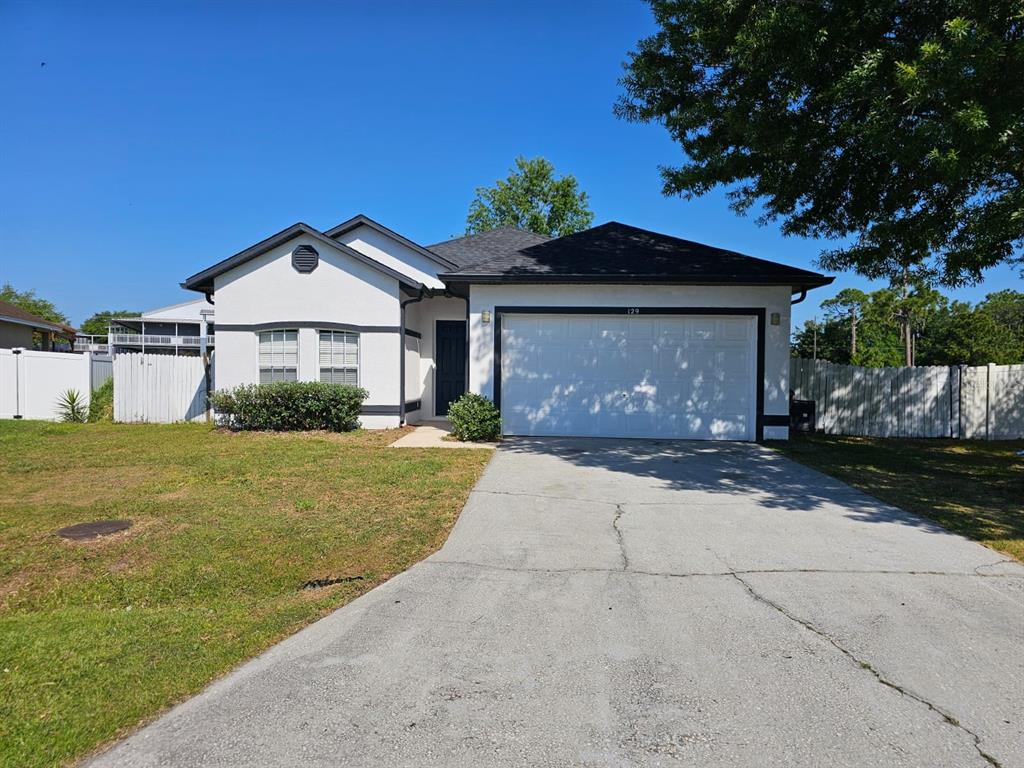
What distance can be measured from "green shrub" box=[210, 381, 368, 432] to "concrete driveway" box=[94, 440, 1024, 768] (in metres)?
7.89

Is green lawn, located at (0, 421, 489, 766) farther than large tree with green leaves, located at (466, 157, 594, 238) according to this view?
No

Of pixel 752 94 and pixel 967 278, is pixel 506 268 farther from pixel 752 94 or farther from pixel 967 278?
pixel 967 278

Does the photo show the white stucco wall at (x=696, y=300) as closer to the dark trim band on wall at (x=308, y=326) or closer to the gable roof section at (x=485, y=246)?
the dark trim band on wall at (x=308, y=326)

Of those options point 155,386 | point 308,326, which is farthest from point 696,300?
point 155,386

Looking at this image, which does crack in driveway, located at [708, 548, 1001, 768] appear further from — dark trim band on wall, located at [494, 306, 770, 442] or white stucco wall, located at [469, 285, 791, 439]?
white stucco wall, located at [469, 285, 791, 439]

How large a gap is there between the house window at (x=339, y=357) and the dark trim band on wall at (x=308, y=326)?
0.60ft

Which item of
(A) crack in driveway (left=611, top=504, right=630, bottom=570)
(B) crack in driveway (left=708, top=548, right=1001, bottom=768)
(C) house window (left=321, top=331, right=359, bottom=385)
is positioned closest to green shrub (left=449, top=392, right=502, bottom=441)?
(C) house window (left=321, top=331, right=359, bottom=385)

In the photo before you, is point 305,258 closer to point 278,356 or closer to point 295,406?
point 278,356

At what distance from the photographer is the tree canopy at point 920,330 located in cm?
2834

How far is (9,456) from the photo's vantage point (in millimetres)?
9977

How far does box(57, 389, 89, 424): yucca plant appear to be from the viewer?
1559 cm

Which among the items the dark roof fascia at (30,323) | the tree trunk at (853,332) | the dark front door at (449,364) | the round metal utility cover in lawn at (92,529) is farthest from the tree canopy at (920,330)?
the dark roof fascia at (30,323)

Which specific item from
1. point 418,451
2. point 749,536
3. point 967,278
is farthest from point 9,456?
point 967,278

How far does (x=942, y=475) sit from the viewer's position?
9180mm
